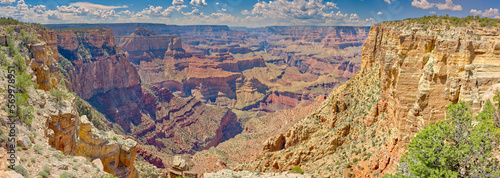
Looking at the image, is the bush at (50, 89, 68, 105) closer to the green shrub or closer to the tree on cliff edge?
the green shrub

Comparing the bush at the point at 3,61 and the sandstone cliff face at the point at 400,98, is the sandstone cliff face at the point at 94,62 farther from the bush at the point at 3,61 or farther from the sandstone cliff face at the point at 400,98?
the sandstone cliff face at the point at 400,98

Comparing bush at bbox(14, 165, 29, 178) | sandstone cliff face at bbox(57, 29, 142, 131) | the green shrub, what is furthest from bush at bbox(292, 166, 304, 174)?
sandstone cliff face at bbox(57, 29, 142, 131)

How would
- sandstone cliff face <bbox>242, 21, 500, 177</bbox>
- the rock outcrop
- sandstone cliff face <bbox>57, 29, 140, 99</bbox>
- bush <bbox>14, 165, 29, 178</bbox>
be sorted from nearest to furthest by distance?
bush <bbox>14, 165, 29, 178</bbox> < sandstone cliff face <bbox>242, 21, 500, 177</bbox> < the rock outcrop < sandstone cliff face <bbox>57, 29, 140, 99</bbox>

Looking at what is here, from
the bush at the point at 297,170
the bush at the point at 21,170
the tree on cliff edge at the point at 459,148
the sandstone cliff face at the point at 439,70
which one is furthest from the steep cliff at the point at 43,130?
the sandstone cliff face at the point at 439,70

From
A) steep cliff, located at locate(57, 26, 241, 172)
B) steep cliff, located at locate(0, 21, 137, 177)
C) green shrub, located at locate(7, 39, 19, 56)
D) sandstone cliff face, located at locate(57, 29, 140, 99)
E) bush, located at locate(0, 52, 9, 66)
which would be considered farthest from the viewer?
sandstone cliff face, located at locate(57, 29, 140, 99)

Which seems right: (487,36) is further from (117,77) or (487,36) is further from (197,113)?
(117,77)

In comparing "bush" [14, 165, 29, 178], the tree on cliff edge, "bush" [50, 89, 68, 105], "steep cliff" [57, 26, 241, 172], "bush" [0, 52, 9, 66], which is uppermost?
"bush" [0, 52, 9, 66]

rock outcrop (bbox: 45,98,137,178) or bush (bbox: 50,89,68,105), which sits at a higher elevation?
bush (bbox: 50,89,68,105)

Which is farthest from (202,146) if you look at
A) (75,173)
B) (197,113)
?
(75,173)

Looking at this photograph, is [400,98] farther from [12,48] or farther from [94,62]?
[94,62]

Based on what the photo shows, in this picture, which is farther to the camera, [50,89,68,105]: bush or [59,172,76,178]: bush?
[50,89,68,105]: bush
